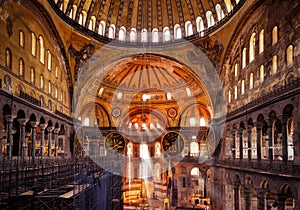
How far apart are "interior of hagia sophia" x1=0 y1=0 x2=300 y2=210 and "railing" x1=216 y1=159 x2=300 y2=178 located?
0.08 meters

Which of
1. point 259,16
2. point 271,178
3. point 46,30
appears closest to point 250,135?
point 271,178

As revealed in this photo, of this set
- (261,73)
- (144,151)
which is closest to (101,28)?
(261,73)

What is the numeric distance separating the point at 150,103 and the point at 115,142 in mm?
6271

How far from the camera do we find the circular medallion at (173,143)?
1617 inches

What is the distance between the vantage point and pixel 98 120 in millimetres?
42031

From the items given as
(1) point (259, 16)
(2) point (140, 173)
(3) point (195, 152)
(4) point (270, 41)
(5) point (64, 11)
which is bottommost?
(2) point (140, 173)

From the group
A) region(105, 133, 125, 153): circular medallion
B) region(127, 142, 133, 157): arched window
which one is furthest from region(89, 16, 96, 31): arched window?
region(127, 142, 133, 157): arched window

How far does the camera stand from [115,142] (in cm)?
4212

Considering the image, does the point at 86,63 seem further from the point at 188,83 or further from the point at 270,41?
the point at 270,41

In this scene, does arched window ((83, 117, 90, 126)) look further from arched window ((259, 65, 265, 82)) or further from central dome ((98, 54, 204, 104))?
arched window ((259, 65, 265, 82))

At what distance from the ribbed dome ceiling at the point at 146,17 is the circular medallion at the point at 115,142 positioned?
12.3m

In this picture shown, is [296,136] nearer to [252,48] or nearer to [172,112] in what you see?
[252,48]

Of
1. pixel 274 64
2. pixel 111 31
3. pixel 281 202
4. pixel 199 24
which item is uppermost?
pixel 199 24

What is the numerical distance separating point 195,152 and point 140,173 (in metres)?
8.55
